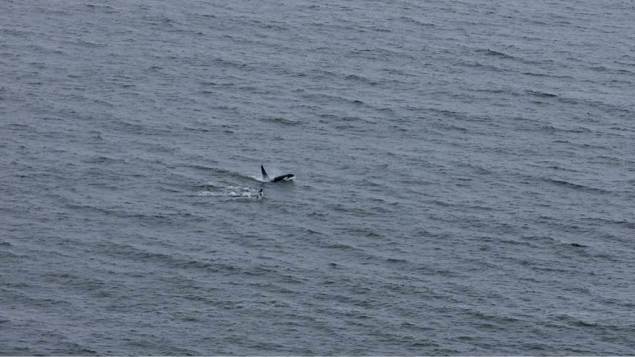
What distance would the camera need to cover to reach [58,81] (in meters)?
141

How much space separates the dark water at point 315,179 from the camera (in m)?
101

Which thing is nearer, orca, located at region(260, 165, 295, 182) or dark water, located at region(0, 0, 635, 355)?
dark water, located at region(0, 0, 635, 355)

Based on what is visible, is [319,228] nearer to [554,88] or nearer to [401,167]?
[401,167]

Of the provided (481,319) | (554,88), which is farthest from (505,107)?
(481,319)

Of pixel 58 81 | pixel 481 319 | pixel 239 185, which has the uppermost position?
pixel 58 81

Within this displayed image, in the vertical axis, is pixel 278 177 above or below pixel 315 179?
above

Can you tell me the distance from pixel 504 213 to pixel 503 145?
50.8ft

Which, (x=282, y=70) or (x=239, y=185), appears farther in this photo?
(x=282, y=70)

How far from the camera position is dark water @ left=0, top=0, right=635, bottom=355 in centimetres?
A: 10131

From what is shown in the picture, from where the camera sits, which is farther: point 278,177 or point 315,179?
point 315,179

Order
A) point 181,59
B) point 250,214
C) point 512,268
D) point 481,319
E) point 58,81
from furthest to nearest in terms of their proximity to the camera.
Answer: point 181,59, point 58,81, point 250,214, point 512,268, point 481,319

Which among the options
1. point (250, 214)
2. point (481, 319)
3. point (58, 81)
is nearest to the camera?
point (481, 319)

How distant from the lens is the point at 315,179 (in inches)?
4889

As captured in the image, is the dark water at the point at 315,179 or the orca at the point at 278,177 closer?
the dark water at the point at 315,179
